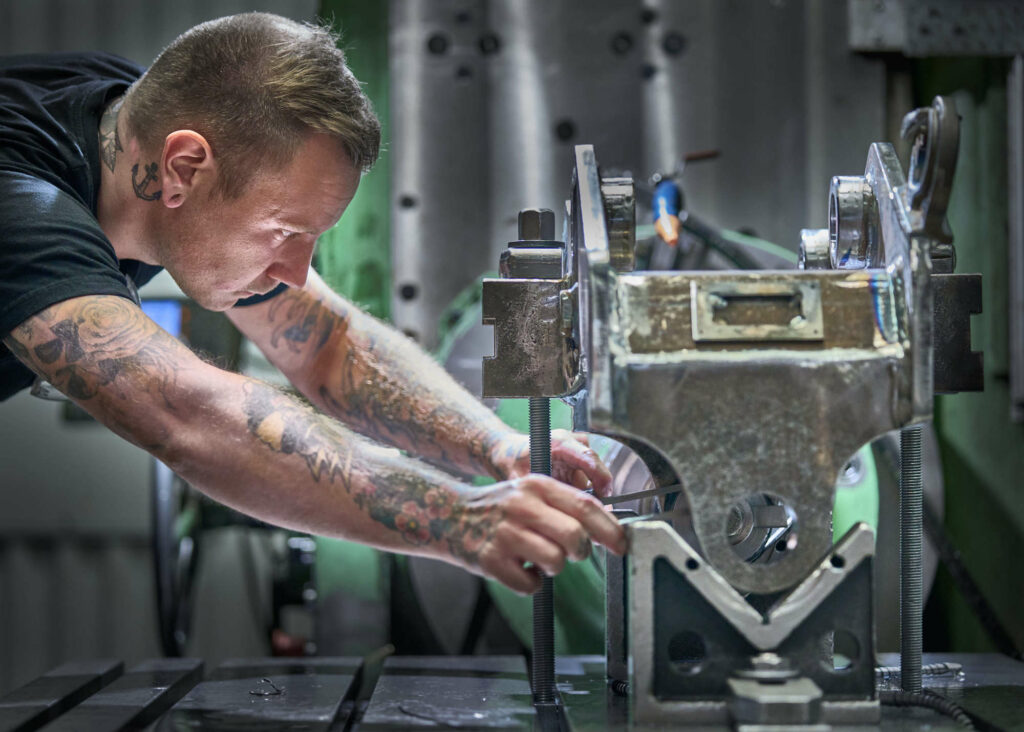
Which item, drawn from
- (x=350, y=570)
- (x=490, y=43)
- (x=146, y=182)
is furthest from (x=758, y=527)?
(x=490, y=43)

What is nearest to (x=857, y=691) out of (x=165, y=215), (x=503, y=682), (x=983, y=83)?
(x=503, y=682)

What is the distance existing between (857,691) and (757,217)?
1.78 metres

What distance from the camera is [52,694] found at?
1.38 metres

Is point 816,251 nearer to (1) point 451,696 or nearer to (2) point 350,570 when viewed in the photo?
(1) point 451,696

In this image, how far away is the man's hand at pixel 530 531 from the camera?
1.00 m

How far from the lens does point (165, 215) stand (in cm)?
150

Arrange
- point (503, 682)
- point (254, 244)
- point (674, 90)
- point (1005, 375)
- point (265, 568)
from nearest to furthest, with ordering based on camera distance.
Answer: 1. point (503, 682)
2. point (254, 244)
3. point (1005, 375)
4. point (674, 90)
5. point (265, 568)

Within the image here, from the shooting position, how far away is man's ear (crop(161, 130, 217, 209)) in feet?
4.59

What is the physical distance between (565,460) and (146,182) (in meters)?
0.72

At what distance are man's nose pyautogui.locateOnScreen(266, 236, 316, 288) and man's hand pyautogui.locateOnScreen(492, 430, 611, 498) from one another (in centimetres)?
39

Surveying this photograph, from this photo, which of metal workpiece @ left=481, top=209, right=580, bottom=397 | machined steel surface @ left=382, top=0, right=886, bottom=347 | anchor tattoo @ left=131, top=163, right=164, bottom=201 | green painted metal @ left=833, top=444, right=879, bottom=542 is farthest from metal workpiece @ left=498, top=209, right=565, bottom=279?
machined steel surface @ left=382, top=0, right=886, bottom=347

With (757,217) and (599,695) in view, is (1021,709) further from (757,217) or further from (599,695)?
(757,217)

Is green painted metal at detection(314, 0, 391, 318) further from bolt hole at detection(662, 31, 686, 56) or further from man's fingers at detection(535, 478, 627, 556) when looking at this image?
man's fingers at detection(535, 478, 627, 556)

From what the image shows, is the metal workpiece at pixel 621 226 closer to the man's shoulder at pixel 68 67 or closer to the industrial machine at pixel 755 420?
the industrial machine at pixel 755 420
